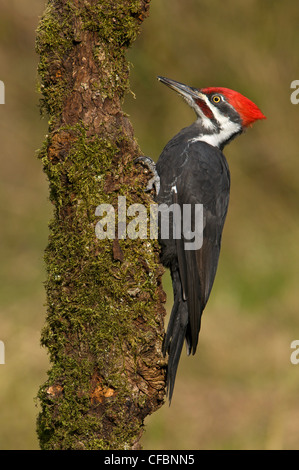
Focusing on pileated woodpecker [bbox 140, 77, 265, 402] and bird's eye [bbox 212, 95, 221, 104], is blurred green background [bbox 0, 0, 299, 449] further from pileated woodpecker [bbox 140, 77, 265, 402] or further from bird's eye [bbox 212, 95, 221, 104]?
bird's eye [bbox 212, 95, 221, 104]

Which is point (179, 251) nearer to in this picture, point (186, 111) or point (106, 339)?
point (106, 339)

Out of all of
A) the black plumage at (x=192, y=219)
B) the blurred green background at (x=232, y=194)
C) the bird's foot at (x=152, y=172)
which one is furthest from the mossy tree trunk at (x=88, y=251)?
the blurred green background at (x=232, y=194)

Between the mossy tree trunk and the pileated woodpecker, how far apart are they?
35 centimetres

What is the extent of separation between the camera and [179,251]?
3297 mm

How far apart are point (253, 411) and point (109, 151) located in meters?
3.24

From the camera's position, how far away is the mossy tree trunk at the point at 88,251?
2.73 metres

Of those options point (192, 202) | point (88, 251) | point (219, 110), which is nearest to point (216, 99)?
point (219, 110)

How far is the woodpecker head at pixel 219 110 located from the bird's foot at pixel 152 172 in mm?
605

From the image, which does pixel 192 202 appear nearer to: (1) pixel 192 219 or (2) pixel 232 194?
(1) pixel 192 219

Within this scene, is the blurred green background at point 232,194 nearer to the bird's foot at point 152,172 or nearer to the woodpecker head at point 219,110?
the woodpecker head at point 219,110

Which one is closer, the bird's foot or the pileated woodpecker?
the bird's foot

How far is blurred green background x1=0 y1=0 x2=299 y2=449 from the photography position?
17.6ft

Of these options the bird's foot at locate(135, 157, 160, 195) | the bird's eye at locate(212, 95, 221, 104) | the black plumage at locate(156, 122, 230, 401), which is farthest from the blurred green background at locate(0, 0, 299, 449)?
the bird's foot at locate(135, 157, 160, 195)
